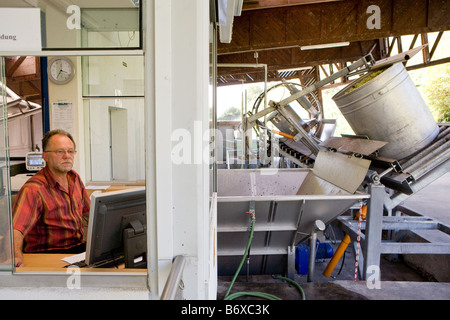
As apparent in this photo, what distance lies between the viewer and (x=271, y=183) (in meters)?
4.45

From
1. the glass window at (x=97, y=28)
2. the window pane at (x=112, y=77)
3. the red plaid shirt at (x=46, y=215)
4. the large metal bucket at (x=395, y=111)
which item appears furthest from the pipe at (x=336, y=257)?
the window pane at (x=112, y=77)

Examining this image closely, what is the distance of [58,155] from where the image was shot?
237 cm

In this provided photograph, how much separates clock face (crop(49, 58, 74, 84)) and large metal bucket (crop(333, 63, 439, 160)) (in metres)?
3.39

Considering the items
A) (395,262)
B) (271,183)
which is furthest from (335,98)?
(395,262)

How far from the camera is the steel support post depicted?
295 centimetres

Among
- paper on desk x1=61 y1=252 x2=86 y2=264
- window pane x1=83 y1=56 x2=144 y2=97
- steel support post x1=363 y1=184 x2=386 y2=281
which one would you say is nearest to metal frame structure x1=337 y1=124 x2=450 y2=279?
steel support post x1=363 y1=184 x2=386 y2=281

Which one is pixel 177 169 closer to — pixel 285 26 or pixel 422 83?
pixel 285 26

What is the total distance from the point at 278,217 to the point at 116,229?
190 cm

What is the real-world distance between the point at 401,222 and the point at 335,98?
170 cm

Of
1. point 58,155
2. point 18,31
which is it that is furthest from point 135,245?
point 58,155

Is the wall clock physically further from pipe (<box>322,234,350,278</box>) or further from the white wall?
pipe (<box>322,234,350,278</box>)

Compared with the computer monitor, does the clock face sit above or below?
above

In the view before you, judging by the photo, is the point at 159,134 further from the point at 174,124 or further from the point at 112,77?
the point at 112,77

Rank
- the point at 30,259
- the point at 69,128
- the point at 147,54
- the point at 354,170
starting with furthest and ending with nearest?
the point at 69,128 → the point at 354,170 → the point at 30,259 → the point at 147,54
